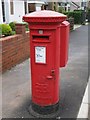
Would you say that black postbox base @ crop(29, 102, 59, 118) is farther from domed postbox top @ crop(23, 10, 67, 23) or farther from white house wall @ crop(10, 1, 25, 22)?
white house wall @ crop(10, 1, 25, 22)

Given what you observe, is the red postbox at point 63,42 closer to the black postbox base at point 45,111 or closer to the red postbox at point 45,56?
the red postbox at point 45,56

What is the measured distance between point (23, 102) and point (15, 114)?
53 cm

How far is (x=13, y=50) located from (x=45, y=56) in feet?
11.2

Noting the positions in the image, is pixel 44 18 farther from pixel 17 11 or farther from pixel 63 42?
pixel 17 11

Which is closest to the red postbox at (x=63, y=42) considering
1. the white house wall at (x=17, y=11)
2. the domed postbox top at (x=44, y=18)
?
the domed postbox top at (x=44, y=18)

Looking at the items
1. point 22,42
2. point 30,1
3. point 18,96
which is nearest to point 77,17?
point 30,1

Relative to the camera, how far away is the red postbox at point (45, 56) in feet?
12.9

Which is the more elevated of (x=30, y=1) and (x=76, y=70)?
(x=30, y=1)

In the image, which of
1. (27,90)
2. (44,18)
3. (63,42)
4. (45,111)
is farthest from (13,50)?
(44,18)

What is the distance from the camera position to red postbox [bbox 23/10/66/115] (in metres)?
3.92

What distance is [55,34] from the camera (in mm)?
4016

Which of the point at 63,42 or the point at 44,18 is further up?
the point at 44,18

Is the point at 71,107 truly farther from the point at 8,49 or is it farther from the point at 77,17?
the point at 77,17

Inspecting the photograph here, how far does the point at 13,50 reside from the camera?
7.36m
